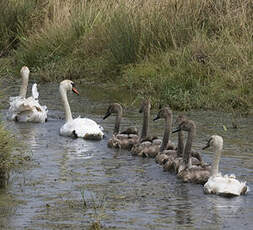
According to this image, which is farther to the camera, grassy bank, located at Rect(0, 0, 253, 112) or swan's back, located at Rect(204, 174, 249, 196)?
grassy bank, located at Rect(0, 0, 253, 112)

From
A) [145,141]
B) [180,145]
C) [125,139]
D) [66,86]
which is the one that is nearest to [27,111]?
[66,86]

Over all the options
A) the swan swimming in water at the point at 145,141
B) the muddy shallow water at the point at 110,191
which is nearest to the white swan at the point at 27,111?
the muddy shallow water at the point at 110,191

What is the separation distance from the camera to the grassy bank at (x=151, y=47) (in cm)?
1650

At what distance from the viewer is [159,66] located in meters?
18.0

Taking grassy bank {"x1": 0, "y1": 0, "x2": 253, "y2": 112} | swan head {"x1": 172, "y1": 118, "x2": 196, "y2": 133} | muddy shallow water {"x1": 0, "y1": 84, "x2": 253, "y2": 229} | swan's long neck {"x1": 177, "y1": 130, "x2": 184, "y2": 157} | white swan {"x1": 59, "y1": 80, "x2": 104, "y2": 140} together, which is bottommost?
muddy shallow water {"x1": 0, "y1": 84, "x2": 253, "y2": 229}

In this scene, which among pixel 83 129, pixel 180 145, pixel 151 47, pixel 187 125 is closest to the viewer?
pixel 187 125

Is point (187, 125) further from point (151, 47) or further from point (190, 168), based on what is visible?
point (151, 47)

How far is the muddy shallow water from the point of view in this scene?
9039 millimetres

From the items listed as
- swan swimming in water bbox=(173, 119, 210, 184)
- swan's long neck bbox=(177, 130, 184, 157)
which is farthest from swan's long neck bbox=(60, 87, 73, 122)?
swan swimming in water bbox=(173, 119, 210, 184)

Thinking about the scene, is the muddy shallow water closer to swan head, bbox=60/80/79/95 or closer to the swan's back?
the swan's back

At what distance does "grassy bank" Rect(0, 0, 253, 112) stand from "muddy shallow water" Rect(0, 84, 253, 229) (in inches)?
83.5

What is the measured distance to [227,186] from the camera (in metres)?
10.0

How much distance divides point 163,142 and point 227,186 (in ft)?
8.19

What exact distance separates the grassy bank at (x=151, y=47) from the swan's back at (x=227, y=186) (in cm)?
573
